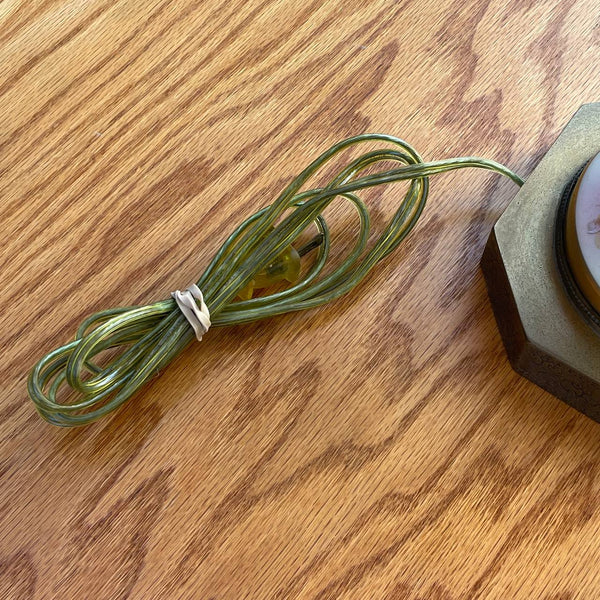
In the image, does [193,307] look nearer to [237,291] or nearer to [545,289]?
[237,291]

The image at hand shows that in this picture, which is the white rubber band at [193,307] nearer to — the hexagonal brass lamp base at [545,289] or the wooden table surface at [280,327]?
the wooden table surface at [280,327]

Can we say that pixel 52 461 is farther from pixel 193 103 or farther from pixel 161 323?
pixel 193 103

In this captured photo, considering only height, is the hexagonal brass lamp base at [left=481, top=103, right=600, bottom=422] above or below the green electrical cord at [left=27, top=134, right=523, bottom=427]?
below

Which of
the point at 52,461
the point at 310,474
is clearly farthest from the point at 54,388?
the point at 310,474

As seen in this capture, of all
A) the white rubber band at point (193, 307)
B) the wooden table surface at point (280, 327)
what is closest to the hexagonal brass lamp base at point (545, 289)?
the wooden table surface at point (280, 327)

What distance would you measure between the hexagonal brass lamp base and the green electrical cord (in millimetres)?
46

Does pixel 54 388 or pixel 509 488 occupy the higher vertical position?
pixel 54 388

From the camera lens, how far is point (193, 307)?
0.49 metres

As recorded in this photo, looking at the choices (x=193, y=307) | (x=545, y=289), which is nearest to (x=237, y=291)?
(x=193, y=307)

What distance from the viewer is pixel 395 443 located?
51 centimetres

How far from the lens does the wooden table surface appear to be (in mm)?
494

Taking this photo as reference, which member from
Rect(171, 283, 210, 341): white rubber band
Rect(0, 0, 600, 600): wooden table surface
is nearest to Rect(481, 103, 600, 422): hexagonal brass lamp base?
Rect(0, 0, 600, 600): wooden table surface

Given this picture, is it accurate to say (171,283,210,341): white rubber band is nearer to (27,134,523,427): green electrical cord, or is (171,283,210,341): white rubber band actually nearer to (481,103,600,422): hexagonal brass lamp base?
(27,134,523,427): green electrical cord

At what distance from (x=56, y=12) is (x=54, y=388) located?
0.34 m
